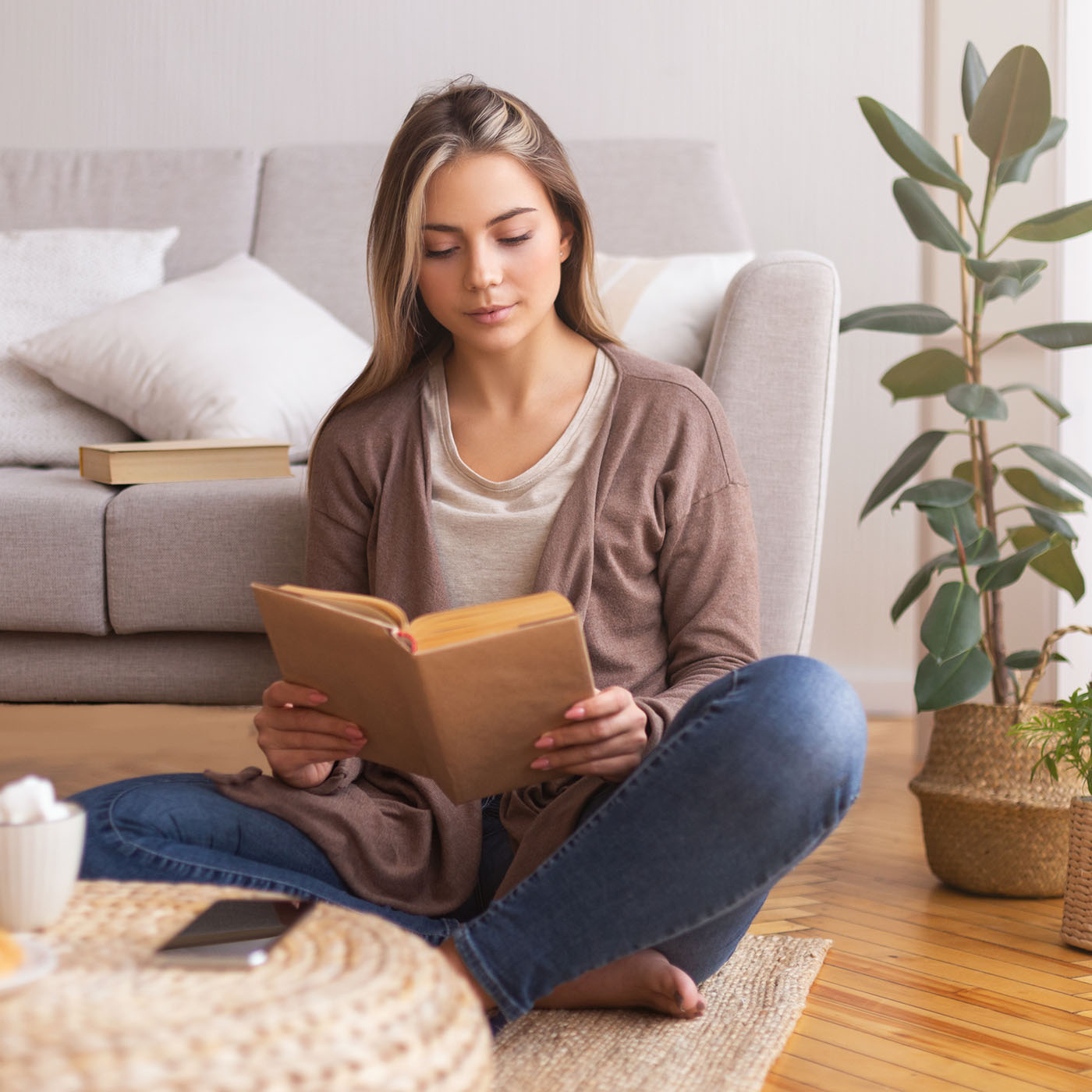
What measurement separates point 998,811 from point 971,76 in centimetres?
96

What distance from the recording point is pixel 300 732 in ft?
3.54

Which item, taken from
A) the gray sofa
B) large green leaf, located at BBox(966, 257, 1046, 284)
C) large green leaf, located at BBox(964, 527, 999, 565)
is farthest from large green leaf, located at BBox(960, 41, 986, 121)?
large green leaf, located at BBox(964, 527, 999, 565)

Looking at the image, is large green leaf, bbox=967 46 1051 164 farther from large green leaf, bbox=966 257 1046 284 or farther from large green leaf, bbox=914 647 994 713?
large green leaf, bbox=914 647 994 713

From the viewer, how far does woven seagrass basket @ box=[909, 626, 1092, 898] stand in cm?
160

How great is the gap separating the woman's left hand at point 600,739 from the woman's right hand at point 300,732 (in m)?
0.17

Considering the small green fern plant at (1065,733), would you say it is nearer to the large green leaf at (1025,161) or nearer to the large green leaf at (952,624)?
the large green leaf at (952,624)

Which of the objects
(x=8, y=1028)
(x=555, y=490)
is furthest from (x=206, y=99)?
(x=8, y=1028)

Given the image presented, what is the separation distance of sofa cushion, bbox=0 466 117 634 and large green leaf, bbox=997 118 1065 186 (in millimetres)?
1230

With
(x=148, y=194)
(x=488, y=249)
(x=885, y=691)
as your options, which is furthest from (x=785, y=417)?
(x=148, y=194)

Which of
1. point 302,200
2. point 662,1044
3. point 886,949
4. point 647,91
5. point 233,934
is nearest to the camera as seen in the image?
point 233,934

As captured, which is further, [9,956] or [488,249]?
[488,249]

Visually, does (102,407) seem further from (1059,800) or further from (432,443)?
(1059,800)

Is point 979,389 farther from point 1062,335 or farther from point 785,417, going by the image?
point 785,417

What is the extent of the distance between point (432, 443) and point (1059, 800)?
0.92 meters
